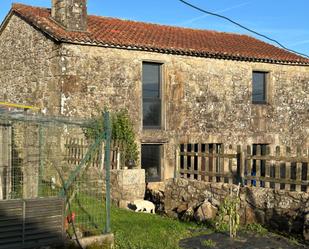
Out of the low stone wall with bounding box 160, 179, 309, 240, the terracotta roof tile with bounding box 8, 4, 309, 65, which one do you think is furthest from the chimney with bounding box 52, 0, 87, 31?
the low stone wall with bounding box 160, 179, 309, 240

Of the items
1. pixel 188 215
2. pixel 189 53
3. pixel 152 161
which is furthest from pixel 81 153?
pixel 189 53

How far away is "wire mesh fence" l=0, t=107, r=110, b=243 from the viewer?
729 centimetres

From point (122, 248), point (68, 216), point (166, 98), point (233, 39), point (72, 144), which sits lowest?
point (122, 248)

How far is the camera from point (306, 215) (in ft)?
28.3

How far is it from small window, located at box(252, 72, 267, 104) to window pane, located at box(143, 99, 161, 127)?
4407mm

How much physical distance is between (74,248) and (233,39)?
1528 cm

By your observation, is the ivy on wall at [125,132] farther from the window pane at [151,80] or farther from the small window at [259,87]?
the small window at [259,87]

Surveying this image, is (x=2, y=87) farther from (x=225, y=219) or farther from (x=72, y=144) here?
(x=225, y=219)

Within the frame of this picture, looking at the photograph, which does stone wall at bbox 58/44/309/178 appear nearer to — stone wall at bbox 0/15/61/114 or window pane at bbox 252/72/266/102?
window pane at bbox 252/72/266/102

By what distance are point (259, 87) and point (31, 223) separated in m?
13.3

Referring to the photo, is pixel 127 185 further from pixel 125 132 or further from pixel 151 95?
pixel 151 95

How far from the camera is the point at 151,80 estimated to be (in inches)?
610

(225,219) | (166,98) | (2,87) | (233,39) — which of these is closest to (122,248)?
(225,219)

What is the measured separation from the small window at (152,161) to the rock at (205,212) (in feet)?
17.6
